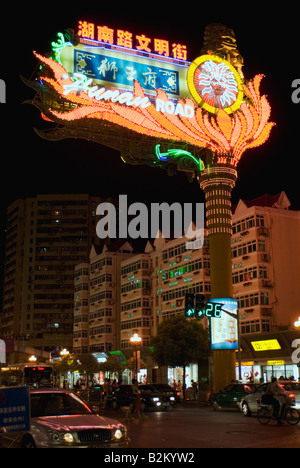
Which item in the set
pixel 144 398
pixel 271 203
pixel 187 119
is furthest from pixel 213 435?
pixel 271 203

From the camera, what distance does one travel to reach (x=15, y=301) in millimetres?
138375

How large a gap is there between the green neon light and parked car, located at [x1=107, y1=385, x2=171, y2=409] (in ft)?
53.1

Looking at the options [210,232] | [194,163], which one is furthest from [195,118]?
[210,232]

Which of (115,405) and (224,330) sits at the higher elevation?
(224,330)

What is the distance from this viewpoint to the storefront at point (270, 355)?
5244cm

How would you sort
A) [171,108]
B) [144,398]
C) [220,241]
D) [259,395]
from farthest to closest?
[171,108] → [220,241] → [144,398] → [259,395]

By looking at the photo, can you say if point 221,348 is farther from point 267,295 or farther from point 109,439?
point 109,439

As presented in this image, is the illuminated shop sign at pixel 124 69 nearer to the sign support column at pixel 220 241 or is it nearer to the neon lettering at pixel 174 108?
the neon lettering at pixel 174 108

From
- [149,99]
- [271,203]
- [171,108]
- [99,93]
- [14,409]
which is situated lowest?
[14,409]

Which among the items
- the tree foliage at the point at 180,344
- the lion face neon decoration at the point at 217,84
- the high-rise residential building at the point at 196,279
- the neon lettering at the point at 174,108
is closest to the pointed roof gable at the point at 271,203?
the high-rise residential building at the point at 196,279

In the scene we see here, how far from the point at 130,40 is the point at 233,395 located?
26371 millimetres

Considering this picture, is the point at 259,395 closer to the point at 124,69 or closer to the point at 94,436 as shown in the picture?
the point at 94,436

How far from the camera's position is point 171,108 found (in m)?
38.7

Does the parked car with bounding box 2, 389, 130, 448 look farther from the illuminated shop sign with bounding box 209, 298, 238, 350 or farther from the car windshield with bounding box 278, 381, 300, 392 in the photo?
the illuminated shop sign with bounding box 209, 298, 238, 350
